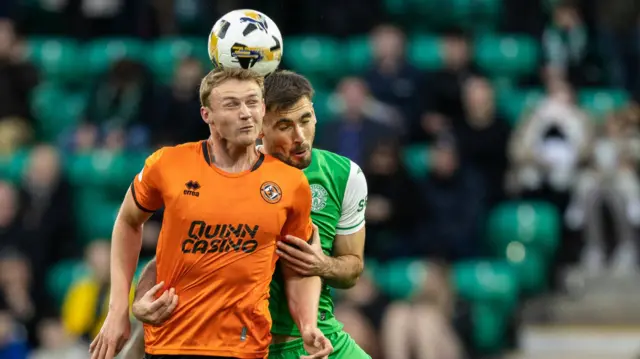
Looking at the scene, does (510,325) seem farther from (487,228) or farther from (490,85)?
(490,85)

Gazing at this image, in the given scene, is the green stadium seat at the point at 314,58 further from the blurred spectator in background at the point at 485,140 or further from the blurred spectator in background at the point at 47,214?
the blurred spectator in background at the point at 47,214

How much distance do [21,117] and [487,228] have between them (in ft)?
17.1

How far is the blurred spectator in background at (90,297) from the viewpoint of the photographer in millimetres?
10852

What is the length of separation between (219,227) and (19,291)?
7065 mm

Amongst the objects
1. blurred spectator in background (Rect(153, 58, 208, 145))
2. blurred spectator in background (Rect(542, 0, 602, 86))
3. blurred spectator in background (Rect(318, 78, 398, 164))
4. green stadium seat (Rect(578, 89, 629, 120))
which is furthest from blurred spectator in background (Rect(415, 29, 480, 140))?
blurred spectator in background (Rect(153, 58, 208, 145))

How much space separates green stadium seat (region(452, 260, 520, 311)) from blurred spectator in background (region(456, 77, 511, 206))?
91 centimetres

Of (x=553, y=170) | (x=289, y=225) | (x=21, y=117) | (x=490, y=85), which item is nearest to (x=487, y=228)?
(x=553, y=170)

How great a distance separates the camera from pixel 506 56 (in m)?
13.0

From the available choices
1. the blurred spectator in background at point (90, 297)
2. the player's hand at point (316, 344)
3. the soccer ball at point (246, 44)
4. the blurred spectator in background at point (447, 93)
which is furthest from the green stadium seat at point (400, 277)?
the player's hand at point (316, 344)

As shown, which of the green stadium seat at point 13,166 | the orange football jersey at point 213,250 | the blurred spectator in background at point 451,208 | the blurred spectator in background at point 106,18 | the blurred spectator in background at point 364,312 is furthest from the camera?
the blurred spectator in background at point 106,18

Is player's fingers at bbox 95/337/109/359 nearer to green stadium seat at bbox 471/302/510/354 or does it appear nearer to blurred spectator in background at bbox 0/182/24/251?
green stadium seat at bbox 471/302/510/354

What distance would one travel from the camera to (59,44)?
14.4 m

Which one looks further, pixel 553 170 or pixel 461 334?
pixel 553 170

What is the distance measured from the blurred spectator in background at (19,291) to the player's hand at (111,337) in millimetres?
6474
